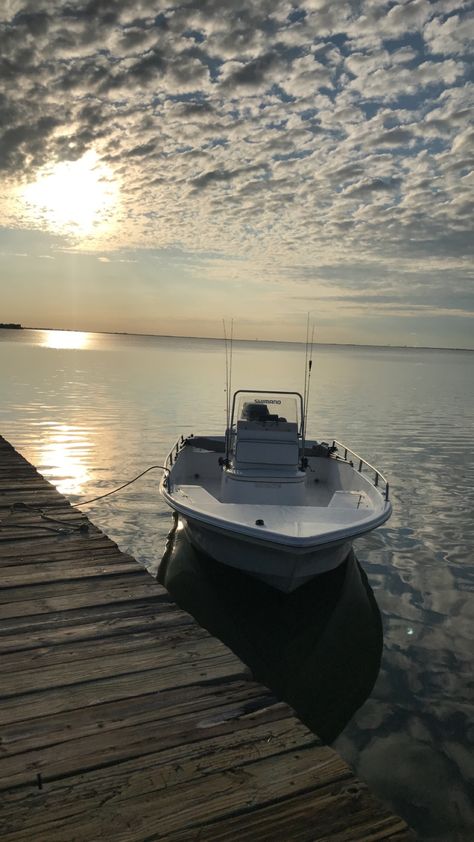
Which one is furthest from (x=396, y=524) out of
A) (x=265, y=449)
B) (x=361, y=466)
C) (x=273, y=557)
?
(x=273, y=557)

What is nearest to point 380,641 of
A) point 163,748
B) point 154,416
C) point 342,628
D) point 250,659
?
point 342,628

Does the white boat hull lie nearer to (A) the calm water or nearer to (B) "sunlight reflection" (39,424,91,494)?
(A) the calm water

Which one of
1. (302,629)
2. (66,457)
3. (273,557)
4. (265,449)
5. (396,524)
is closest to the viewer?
(273,557)

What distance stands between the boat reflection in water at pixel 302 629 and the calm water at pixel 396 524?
0.29 m

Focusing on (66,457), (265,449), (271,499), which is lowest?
(66,457)

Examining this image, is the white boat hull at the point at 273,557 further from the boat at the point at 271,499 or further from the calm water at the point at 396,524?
the calm water at the point at 396,524

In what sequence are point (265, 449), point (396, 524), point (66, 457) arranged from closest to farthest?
point (265, 449) < point (396, 524) < point (66, 457)

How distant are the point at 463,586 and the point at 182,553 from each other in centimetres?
551

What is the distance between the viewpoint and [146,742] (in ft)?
12.2

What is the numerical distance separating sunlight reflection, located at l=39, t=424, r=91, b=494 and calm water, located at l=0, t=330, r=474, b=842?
0.21ft

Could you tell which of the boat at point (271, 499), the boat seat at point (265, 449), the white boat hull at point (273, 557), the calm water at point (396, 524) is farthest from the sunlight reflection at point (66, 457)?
the white boat hull at point (273, 557)

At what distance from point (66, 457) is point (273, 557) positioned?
A: 13.5 m

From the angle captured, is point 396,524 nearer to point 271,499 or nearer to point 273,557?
point 271,499

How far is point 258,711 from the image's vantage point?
13.4 ft
